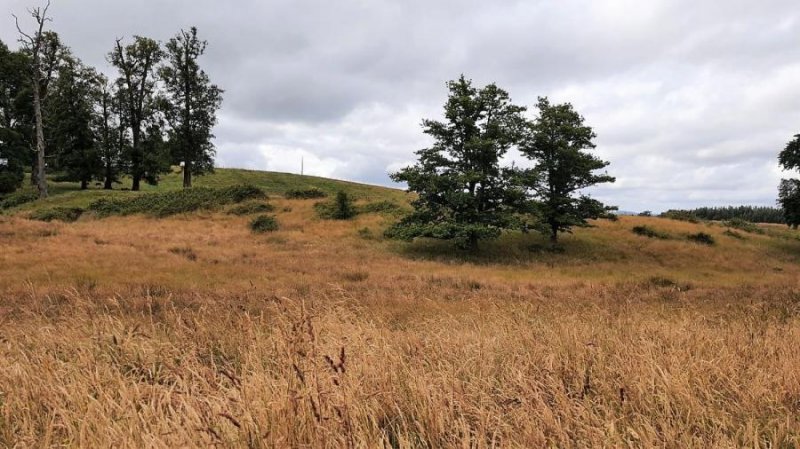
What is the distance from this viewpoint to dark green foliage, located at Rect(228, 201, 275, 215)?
3712cm

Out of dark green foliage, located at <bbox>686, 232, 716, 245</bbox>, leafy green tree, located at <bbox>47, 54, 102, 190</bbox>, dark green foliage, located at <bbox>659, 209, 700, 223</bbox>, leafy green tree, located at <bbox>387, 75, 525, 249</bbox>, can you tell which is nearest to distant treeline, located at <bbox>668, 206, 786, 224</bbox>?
dark green foliage, located at <bbox>659, 209, 700, 223</bbox>

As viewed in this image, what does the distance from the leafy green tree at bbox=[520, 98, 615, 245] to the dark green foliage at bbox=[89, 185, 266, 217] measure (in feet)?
81.9

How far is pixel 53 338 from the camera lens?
473 centimetres

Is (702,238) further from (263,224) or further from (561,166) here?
(263,224)

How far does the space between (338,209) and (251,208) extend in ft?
25.7

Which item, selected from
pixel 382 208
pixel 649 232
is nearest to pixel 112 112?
pixel 382 208

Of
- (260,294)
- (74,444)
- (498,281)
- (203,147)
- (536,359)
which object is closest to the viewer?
(74,444)

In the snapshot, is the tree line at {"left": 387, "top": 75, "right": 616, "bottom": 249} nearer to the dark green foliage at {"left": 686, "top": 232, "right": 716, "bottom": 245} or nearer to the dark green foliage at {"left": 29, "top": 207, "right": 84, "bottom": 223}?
the dark green foliage at {"left": 686, "top": 232, "right": 716, "bottom": 245}

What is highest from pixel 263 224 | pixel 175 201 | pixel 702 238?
pixel 175 201

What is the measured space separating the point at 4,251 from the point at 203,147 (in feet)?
90.1

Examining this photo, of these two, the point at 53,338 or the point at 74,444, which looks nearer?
the point at 74,444

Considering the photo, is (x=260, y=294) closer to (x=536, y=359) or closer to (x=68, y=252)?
(x=536, y=359)

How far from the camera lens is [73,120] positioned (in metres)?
43.1

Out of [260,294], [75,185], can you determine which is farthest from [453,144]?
[75,185]
